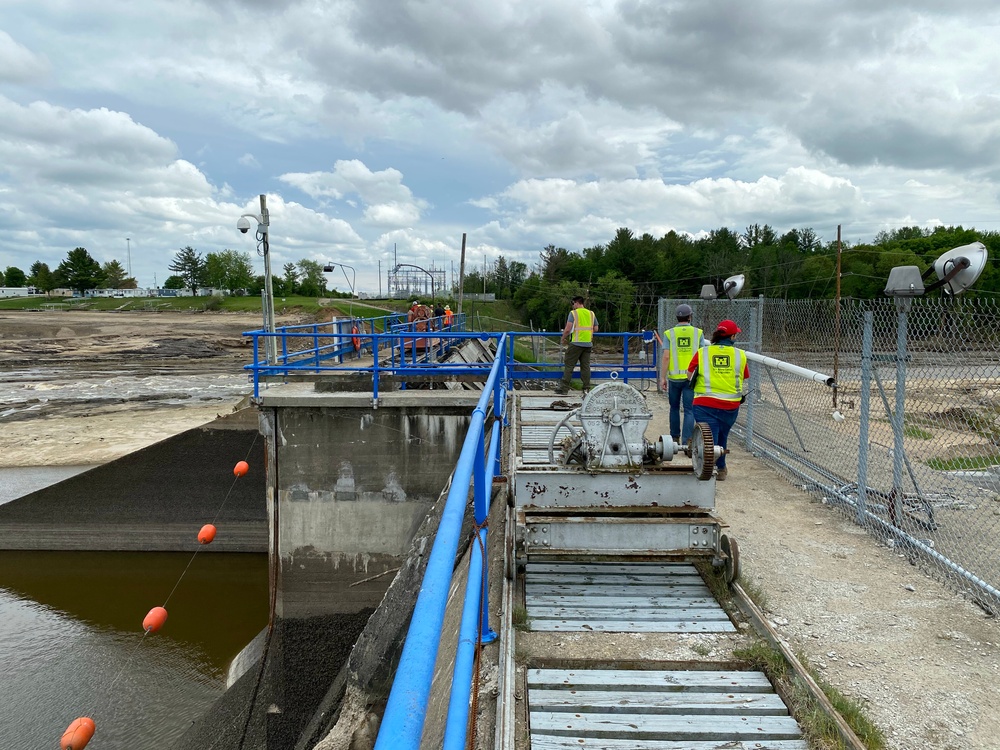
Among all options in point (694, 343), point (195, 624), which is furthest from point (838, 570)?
point (195, 624)

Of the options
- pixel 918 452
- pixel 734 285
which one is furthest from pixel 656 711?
pixel 734 285

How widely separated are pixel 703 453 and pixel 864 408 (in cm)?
261

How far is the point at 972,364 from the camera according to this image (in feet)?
15.9

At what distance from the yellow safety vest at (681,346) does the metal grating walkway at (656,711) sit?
414cm

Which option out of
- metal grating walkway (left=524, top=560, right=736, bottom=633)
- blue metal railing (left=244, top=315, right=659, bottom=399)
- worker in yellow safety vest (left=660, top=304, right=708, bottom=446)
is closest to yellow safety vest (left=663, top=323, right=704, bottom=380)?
worker in yellow safety vest (left=660, top=304, right=708, bottom=446)

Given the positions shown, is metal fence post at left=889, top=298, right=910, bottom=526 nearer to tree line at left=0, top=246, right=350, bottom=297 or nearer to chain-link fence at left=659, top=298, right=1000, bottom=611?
chain-link fence at left=659, top=298, right=1000, bottom=611

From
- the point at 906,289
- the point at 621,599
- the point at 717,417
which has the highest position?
the point at 906,289

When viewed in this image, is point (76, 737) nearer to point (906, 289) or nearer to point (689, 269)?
point (906, 289)

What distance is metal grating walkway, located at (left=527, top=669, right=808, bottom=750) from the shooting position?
275 cm

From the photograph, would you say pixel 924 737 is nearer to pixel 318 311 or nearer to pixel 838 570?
pixel 838 570

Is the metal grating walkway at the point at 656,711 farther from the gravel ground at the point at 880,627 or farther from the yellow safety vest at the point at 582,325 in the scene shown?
the yellow safety vest at the point at 582,325

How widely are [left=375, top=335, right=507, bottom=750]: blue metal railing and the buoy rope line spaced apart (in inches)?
296

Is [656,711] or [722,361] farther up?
[722,361]

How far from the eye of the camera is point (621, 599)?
13.3ft
